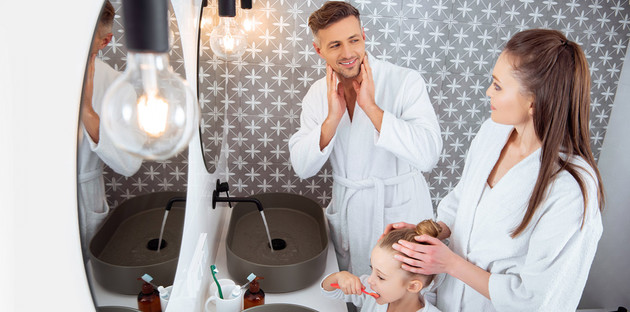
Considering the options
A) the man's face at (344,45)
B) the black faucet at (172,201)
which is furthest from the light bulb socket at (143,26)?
the man's face at (344,45)

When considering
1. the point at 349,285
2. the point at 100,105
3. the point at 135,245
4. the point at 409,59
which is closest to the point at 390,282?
the point at 349,285

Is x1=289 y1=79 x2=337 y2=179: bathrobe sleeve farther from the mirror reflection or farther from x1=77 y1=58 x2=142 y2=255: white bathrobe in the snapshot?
x1=77 y1=58 x2=142 y2=255: white bathrobe

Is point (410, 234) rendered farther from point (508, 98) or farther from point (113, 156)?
point (113, 156)

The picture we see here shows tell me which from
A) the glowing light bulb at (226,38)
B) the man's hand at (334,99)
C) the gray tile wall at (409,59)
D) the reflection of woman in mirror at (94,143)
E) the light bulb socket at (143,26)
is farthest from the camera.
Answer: the gray tile wall at (409,59)

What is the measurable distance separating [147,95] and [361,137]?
1.65 m

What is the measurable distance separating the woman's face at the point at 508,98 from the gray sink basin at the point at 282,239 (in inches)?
30.6

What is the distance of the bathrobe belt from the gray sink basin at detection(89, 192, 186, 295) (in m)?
1.09

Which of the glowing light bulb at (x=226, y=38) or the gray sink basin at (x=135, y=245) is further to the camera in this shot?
the glowing light bulb at (x=226, y=38)

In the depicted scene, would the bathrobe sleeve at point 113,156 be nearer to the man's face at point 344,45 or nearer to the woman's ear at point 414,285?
the woman's ear at point 414,285

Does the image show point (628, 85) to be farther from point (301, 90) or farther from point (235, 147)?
point (235, 147)

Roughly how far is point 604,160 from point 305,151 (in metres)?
1.87

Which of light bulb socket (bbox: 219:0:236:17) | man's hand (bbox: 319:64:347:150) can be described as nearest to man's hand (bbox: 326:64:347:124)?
man's hand (bbox: 319:64:347:150)

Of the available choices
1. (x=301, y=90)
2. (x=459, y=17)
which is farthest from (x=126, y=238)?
(x=459, y=17)

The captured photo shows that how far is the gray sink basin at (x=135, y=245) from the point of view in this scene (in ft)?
2.06
